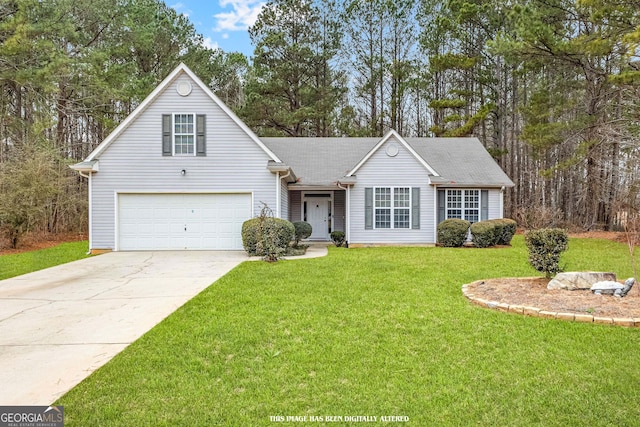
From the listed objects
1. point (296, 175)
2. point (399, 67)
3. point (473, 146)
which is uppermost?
point (399, 67)

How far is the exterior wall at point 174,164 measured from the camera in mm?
13266

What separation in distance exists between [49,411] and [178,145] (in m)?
11.6

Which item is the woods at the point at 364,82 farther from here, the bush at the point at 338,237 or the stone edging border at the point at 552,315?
the stone edging border at the point at 552,315

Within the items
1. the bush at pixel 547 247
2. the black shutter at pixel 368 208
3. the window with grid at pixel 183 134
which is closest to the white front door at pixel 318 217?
the black shutter at pixel 368 208

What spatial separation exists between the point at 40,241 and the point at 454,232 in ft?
57.3

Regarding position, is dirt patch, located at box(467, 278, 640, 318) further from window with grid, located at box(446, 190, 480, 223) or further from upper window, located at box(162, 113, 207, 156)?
upper window, located at box(162, 113, 207, 156)

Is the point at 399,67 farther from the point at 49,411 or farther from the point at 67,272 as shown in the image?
the point at 49,411

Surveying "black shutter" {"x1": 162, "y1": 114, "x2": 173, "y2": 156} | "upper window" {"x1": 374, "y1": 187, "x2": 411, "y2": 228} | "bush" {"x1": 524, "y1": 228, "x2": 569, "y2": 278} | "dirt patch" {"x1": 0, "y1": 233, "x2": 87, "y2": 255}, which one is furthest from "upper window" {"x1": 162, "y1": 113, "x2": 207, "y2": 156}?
"bush" {"x1": 524, "y1": 228, "x2": 569, "y2": 278}

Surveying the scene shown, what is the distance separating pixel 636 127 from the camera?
16641mm

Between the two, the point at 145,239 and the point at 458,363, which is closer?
the point at 458,363

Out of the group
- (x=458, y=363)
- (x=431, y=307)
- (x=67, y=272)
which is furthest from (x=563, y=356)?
(x=67, y=272)

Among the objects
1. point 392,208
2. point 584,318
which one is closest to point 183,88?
point 392,208

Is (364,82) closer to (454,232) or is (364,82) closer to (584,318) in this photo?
(454,232)

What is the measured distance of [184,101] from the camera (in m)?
13.3
